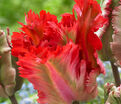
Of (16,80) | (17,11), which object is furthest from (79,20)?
(17,11)

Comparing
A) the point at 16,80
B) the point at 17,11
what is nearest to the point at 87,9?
the point at 16,80

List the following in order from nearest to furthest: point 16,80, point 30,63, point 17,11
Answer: point 30,63, point 16,80, point 17,11

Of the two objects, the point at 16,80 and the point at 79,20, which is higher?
the point at 79,20

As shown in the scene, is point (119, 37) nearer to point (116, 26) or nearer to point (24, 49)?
point (116, 26)

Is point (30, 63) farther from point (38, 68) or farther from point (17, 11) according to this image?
point (17, 11)

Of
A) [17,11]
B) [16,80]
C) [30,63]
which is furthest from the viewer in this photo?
[17,11]

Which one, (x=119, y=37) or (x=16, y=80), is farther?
(x=16, y=80)
